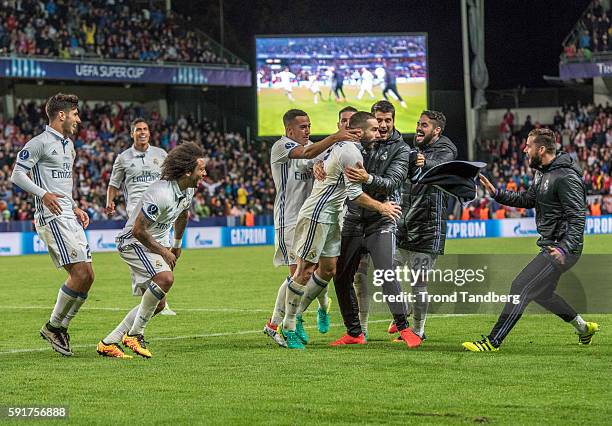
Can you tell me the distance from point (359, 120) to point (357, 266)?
5.12 ft

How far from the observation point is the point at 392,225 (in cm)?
1144

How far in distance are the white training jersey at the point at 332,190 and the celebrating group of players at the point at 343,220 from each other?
12 millimetres

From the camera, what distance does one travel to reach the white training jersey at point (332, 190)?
433 inches

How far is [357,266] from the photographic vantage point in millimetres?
11586

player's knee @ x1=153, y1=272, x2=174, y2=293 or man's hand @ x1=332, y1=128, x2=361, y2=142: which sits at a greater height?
man's hand @ x1=332, y1=128, x2=361, y2=142

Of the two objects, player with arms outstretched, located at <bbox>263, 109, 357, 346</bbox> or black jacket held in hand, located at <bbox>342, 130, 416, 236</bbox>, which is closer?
black jacket held in hand, located at <bbox>342, 130, 416, 236</bbox>

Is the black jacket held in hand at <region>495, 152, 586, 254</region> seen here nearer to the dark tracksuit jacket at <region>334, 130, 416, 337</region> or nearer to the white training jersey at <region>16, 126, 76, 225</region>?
the dark tracksuit jacket at <region>334, 130, 416, 337</region>

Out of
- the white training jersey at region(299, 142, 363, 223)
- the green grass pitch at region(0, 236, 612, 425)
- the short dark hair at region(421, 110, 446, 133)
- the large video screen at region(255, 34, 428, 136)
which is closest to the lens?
the green grass pitch at region(0, 236, 612, 425)

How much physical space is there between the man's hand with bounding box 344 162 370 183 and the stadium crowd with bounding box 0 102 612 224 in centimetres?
2603

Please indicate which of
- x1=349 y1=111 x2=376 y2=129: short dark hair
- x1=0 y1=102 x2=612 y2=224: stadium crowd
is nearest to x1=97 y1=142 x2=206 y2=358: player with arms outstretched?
x1=349 y1=111 x2=376 y2=129: short dark hair

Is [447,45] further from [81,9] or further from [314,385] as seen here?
[314,385]

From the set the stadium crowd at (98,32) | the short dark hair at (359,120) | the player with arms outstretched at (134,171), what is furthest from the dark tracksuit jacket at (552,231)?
the stadium crowd at (98,32)

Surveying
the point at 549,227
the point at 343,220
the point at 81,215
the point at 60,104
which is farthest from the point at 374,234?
the point at 60,104

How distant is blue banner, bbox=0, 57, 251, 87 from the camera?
4072 cm
